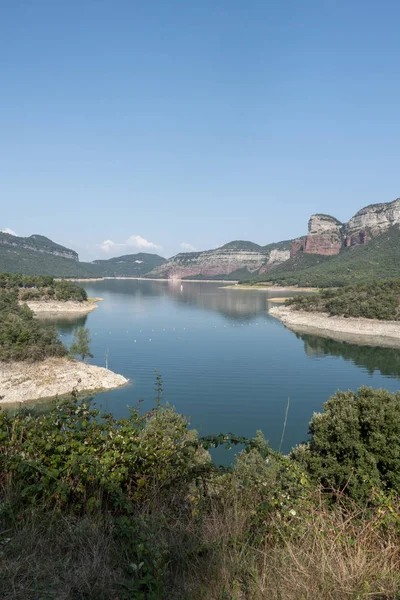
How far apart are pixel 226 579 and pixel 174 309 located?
90.4 meters

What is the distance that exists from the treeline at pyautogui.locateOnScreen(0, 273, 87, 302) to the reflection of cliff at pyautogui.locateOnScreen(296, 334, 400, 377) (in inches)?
2136

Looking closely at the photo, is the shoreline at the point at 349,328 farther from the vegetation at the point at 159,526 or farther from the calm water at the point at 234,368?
the vegetation at the point at 159,526

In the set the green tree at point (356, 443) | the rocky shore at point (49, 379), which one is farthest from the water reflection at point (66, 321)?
the green tree at point (356, 443)

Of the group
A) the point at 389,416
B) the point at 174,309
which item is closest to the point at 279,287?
the point at 174,309

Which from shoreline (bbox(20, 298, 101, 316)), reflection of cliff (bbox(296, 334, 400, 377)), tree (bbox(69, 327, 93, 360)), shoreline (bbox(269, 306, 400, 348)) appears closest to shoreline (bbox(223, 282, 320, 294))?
shoreline (bbox(269, 306, 400, 348))

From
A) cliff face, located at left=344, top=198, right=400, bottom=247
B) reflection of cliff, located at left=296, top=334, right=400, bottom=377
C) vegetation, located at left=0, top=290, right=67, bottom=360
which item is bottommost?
reflection of cliff, located at left=296, top=334, right=400, bottom=377

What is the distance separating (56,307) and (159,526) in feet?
272

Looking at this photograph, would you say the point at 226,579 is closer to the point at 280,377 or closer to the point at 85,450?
the point at 85,450

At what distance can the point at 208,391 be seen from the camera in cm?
3200

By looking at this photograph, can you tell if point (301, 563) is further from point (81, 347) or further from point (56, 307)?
point (56, 307)

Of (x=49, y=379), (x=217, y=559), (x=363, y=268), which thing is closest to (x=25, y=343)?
(x=49, y=379)

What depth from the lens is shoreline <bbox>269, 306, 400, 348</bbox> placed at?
53969mm

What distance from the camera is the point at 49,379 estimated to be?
96.2 ft

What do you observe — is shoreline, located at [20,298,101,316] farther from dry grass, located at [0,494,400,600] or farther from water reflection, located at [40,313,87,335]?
dry grass, located at [0,494,400,600]
